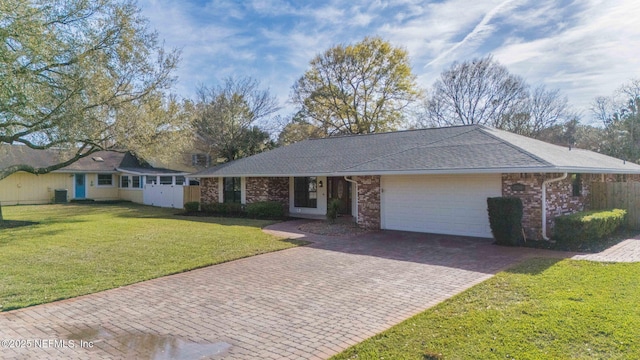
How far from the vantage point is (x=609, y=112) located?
34438 millimetres

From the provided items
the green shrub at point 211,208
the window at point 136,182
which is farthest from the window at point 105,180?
the green shrub at point 211,208

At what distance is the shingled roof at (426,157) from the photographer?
35.7ft

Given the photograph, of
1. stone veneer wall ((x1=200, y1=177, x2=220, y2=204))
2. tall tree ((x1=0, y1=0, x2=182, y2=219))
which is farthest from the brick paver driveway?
stone veneer wall ((x1=200, y1=177, x2=220, y2=204))

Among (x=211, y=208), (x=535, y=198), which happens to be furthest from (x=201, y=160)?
(x=535, y=198)

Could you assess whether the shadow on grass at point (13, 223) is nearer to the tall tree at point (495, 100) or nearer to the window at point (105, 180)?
the window at point (105, 180)

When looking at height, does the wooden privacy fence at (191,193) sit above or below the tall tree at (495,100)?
below

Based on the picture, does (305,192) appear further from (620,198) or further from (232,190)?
(620,198)

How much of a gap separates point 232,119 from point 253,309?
1103 inches

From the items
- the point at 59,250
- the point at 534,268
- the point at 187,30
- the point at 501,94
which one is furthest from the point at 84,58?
the point at 501,94

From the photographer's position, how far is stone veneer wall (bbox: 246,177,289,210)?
1891 cm

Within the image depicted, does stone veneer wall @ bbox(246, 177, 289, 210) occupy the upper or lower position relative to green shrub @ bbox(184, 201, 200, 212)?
upper

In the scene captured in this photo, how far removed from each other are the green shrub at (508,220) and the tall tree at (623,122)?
93.9 ft

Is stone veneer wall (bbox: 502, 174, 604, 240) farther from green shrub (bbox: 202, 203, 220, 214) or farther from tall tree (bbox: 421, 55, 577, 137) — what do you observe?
tall tree (bbox: 421, 55, 577, 137)

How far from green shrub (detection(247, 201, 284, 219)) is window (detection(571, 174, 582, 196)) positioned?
11.3 meters
